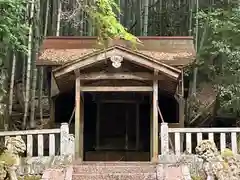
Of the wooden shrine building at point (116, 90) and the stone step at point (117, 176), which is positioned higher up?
the wooden shrine building at point (116, 90)

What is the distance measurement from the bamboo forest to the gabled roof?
327 millimetres

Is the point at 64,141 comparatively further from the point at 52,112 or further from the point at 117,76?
the point at 52,112

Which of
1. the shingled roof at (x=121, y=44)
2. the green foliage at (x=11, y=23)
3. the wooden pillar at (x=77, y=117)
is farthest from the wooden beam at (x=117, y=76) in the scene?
the green foliage at (x=11, y=23)

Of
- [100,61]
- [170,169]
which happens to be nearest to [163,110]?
[100,61]

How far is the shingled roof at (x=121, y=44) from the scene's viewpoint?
11656mm

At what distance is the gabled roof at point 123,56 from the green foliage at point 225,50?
2804 mm

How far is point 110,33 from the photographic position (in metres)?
8.87

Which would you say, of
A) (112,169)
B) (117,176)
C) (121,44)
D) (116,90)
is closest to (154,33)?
(121,44)

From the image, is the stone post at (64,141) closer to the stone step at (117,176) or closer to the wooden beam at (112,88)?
the stone step at (117,176)

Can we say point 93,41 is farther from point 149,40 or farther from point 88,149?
point 88,149

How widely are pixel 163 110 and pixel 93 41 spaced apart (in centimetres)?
240

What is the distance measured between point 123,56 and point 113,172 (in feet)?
8.09

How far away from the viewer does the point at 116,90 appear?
35.7 ft

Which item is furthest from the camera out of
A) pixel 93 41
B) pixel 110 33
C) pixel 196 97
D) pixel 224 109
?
pixel 196 97
